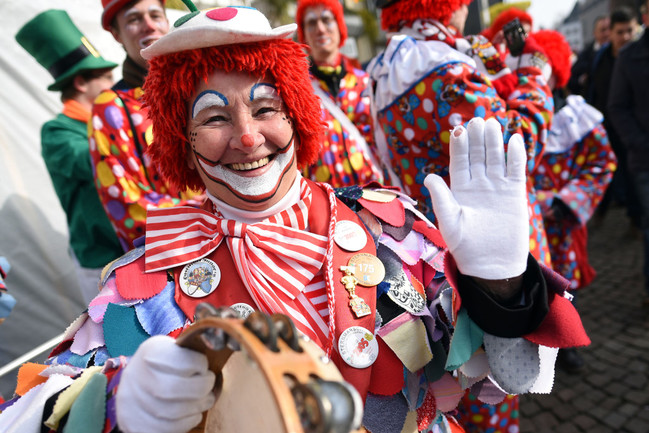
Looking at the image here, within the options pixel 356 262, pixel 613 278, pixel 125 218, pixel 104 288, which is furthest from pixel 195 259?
pixel 613 278

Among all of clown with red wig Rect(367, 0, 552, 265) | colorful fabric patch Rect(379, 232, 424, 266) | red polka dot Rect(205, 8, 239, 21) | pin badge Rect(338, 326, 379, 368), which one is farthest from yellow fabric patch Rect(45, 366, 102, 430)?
clown with red wig Rect(367, 0, 552, 265)

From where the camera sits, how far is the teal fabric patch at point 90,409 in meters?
0.84

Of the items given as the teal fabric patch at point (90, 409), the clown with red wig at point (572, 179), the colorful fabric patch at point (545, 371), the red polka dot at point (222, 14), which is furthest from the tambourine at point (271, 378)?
the clown with red wig at point (572, 179)

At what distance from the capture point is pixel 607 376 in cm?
273

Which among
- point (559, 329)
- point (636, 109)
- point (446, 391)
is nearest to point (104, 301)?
point (446, 391)

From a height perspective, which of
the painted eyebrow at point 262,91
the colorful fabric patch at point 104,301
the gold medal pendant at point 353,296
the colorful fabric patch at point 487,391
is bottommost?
the colorful fabric patch at point 487,391

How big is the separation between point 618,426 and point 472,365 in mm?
1855

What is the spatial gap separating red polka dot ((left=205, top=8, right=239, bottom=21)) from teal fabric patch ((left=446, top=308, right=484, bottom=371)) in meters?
0.90

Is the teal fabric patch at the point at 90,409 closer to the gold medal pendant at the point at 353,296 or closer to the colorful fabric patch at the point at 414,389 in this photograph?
the gold medal pendant at the point at 353,296

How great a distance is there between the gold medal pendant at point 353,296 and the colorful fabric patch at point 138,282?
462 mm

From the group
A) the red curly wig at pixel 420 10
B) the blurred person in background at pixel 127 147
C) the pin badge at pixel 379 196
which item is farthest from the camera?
the blurred person in background at pixel 127 147

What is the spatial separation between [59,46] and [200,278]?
2173mm

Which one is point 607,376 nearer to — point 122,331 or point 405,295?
point 405,295

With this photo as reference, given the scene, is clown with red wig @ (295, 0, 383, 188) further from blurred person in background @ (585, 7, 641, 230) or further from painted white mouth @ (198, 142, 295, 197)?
blurred person in background @ (585, 7, 641, 230)
